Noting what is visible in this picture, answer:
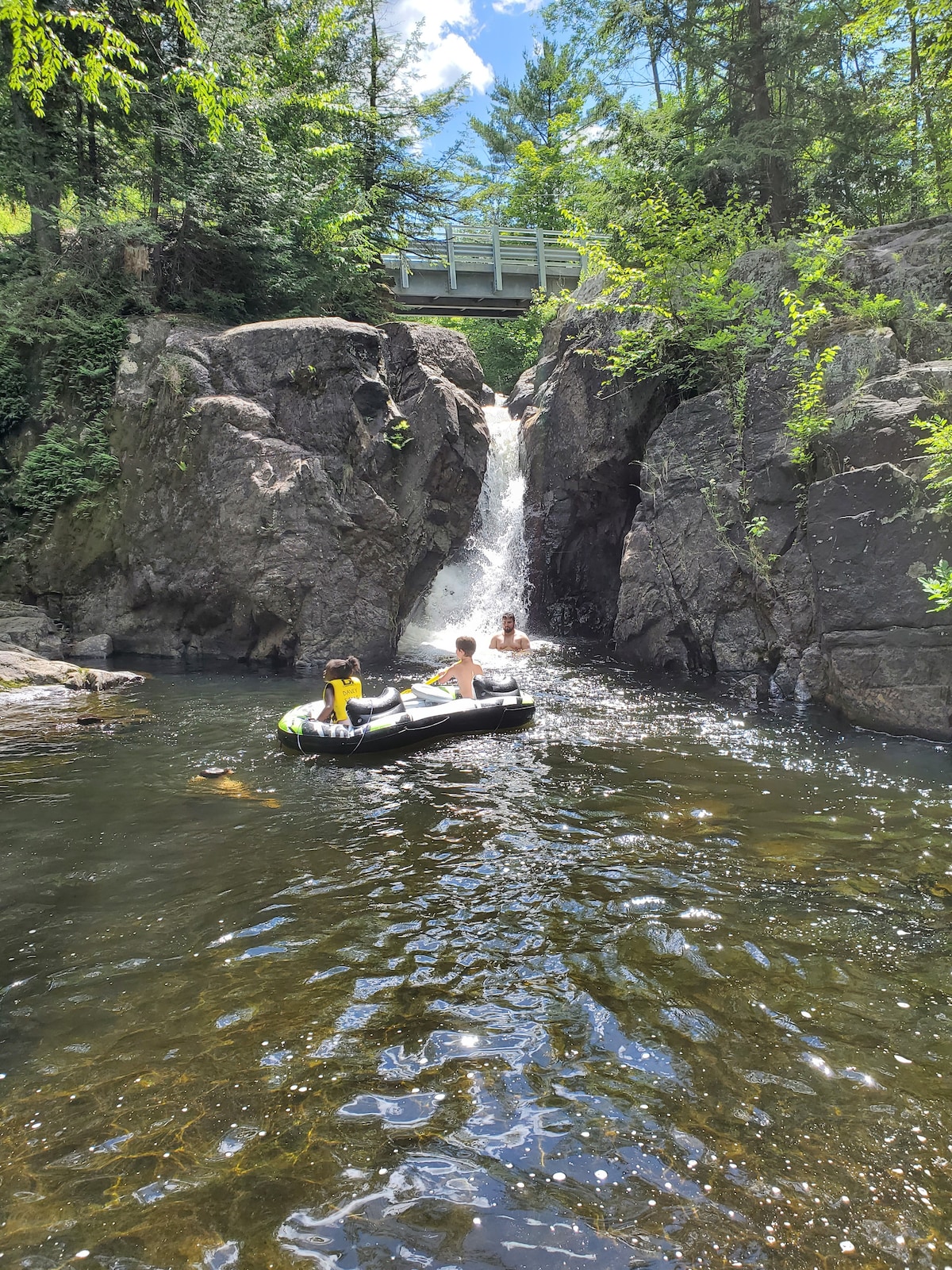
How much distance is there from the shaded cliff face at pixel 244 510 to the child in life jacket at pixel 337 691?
4588mm

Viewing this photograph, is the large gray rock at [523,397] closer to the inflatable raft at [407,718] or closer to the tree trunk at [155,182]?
the tree trunk at [155,182]

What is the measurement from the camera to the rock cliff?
780cm

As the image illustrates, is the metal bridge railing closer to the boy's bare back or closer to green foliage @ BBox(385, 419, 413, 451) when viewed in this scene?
green foliage @ BBox(385, 419, 413, 451)

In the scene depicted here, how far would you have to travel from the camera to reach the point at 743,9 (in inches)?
500

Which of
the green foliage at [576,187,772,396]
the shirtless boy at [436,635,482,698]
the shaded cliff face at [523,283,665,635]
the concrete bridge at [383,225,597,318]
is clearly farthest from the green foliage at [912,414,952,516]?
the concrete bridge at [383,225,597,318]

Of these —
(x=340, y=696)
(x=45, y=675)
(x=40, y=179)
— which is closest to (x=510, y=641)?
(x=340, y=696)

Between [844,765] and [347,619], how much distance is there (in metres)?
8.02

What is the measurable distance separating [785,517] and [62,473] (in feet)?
38.1

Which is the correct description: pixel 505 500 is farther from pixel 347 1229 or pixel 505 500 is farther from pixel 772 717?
pixel 347 1229

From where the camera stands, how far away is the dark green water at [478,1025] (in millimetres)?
2162

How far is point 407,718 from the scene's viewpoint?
736cm

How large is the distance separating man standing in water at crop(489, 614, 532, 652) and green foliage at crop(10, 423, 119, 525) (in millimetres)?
7253

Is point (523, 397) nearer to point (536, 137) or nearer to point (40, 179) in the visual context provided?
point (40, 179)

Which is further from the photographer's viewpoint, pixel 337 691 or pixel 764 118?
pixel 764 118
